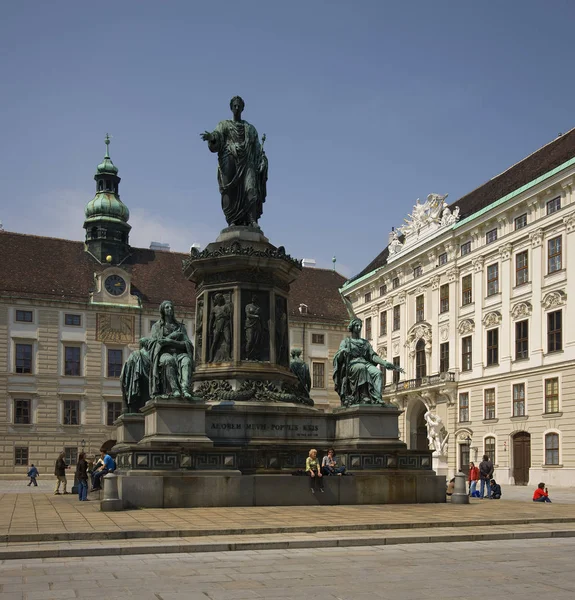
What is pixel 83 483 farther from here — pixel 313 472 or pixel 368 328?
pixel 368 328

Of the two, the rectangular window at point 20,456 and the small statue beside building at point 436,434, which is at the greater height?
the small statue beside building at point 436,434

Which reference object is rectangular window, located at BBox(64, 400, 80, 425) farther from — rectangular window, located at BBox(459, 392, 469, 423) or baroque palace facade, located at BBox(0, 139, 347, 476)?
rectangular window, located at BBox(459, 392, 469, 423)

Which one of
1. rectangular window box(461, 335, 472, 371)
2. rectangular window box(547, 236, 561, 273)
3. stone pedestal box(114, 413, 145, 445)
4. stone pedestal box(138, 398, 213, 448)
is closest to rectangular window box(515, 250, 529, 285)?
rectangular window box(547, 236, 561, 273)

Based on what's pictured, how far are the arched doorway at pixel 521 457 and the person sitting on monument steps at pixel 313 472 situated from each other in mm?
33575

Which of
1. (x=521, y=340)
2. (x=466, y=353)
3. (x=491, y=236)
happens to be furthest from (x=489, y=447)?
(x=491, y=236)

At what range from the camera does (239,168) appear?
79.6 feet

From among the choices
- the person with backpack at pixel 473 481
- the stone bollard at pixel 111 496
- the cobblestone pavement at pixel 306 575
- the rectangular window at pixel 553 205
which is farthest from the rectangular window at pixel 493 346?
the cobblestone pavement at pixel 306 575

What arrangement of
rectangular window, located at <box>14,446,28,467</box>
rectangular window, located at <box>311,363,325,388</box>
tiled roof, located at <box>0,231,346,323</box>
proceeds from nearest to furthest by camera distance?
1. rectangular window, located at <box>14,446,28,467</box>
2. tiled roof, located at <box>0,231,346,323</box>
3. rectangular window, located at <box>311,363,325,388</box>

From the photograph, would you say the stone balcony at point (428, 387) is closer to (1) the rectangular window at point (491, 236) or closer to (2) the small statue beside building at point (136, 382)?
(1) the rectangular window at point (491, 236)

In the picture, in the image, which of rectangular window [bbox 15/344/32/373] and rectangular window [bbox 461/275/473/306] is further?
rectangular window [bbox 15/344/32/373]

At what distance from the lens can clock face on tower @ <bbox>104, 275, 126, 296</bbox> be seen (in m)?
70.3

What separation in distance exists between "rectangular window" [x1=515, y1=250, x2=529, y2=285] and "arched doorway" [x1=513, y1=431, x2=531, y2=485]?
8.80 m

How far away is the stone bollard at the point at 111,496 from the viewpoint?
18266mm

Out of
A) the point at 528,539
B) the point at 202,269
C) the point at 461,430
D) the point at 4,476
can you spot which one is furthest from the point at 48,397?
the point at 528,539
